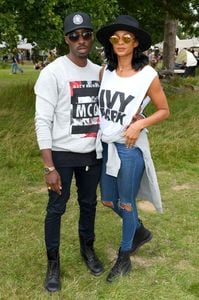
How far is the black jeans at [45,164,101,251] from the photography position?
3.12 metres

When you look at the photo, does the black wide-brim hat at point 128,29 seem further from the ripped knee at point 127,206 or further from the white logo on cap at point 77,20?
the ripped knee at point 127,206

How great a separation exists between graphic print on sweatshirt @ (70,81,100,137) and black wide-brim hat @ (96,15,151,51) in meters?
0.33

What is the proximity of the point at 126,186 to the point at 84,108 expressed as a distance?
61cm

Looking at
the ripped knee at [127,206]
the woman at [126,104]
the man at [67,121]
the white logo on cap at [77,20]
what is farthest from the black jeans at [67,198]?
the white logo on cap at [77,20]

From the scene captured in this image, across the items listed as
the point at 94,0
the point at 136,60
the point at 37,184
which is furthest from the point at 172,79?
the point at 136,60

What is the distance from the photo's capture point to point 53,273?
328 cm

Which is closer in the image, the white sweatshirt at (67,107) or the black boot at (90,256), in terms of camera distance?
the white sweatshirt at (67,107)

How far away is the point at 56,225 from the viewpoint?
10.5ft

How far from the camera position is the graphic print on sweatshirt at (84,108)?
3018 mm

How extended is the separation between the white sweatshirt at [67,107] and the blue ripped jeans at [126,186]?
204mm

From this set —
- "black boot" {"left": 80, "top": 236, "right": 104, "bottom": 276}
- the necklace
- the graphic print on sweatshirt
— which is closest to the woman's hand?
the graphic print on sweatshirt

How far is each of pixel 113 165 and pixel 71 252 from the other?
1.10 metres

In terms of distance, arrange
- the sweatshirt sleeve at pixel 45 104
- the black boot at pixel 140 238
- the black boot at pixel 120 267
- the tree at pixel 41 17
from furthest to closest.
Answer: the tree at pixel 41 17, the black boot at pixel 140 238, the black boot at pixel 120 267, the sweatshirt sleeve at pixel 45 104

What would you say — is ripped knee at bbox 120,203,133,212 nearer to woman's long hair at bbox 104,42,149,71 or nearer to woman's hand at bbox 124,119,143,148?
woman's hand at bbox 124,119,143,148
